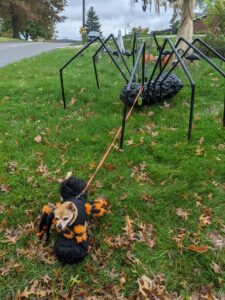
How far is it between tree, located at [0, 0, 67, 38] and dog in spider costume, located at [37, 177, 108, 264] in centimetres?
4194

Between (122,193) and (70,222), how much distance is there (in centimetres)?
121

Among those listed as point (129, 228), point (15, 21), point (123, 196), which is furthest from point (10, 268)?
point (15, 21)

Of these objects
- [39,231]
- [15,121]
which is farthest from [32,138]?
[39,231]

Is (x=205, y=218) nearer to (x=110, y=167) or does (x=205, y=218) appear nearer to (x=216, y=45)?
(x=110, y=167)

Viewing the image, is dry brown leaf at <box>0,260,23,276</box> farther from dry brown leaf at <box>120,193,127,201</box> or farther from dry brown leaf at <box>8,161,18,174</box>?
dry brown leaf at <box>8,161,18,174</box>

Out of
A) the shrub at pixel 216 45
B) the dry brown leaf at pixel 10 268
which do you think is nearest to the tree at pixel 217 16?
the shrub at pixel 216 45

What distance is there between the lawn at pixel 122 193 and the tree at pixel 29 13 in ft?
127

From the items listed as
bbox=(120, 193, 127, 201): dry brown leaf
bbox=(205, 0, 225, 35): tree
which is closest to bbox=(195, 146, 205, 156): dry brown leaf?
bbox=(120, 193, 127, 201): dry brown leaf

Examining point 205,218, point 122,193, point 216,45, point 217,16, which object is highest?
point 217,16

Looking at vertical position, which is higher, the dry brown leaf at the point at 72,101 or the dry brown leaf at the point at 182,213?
the dry brown leaf at the point at 72,101

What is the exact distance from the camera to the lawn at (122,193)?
3.07 metres

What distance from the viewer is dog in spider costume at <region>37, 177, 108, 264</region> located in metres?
3.02

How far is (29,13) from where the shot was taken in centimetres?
4156

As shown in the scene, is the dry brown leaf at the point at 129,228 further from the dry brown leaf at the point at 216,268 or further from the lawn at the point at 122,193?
the dry brown leaf at the point at 216,268
